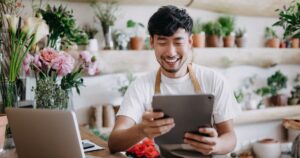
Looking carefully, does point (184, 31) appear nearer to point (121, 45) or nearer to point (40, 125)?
point (40, 125)

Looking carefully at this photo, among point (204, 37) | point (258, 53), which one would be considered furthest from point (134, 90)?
point (258, 53)

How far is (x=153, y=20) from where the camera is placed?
1.71m

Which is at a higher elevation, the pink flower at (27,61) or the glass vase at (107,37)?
the glass vase at (107,37)

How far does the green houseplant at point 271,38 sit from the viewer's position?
4551 millimetres

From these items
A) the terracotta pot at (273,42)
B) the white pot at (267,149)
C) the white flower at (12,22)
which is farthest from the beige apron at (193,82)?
the terracotta pot at (273,42)

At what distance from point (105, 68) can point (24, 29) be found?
1.70 m

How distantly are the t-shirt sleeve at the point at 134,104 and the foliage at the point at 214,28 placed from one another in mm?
2423

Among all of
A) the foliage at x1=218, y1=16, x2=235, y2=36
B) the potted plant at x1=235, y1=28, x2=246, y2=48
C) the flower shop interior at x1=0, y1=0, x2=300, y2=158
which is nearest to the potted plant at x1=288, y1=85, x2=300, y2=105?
the flower shop interior at x1=0, y1=0, x2=300, y2=158

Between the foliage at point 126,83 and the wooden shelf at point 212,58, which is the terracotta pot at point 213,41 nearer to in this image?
the wooden shelf at point 212,58

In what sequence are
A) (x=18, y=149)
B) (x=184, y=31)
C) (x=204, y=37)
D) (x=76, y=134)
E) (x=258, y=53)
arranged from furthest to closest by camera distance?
(x=258, y=53) < (x=204, y=37) < (x=184, y=31) < (x=18, y=149) < (x=76, y=134)

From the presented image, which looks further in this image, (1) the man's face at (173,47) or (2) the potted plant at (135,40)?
(2) the potted plant at (135,40)

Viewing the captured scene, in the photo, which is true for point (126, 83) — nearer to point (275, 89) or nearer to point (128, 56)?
point (128, 56)

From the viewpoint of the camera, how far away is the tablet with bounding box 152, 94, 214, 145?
1.19 m

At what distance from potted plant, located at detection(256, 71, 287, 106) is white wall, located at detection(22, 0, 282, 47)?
49 centimetres
